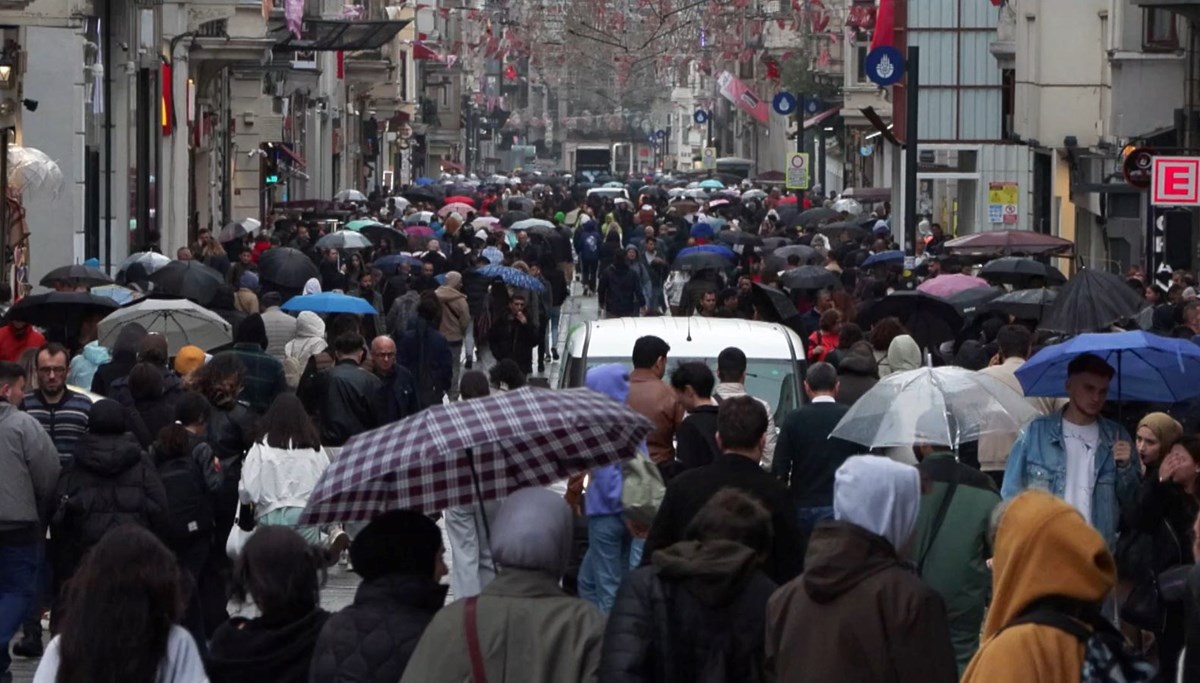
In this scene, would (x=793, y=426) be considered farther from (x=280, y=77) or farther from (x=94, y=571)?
(x=280, y=77)

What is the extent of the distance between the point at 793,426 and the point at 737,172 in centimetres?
9905

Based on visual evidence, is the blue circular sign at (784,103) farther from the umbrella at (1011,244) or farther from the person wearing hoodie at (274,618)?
the person wearing hoodie at (274,618)

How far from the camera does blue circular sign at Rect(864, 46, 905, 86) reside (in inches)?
1427

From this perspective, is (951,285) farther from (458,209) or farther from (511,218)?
(458,209)

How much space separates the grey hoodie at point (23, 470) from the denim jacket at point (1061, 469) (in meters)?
4.15

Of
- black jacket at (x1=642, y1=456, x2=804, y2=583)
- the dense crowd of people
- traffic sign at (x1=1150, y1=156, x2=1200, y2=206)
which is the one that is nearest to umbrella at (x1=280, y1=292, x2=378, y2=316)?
the dense crowd of people

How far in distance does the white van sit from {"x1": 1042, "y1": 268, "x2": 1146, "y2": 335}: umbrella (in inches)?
156

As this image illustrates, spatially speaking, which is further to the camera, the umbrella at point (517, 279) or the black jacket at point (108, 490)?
the umbrella at point (517, 279)

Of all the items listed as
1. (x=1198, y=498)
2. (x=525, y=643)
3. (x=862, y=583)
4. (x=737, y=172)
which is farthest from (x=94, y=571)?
(x=737, y=172)

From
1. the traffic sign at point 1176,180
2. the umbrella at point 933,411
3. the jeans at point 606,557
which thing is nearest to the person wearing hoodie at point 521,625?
the umbrella at point 933,411

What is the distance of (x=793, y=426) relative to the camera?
1034 cm

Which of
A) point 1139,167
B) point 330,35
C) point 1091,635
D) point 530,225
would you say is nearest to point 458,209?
point 330,35

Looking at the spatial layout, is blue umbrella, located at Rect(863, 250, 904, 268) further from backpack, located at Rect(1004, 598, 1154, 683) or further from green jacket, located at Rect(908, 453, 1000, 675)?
backpack, located at Rect(1004, 598, 1154, 683)

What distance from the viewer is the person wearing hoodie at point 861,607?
599 cm
